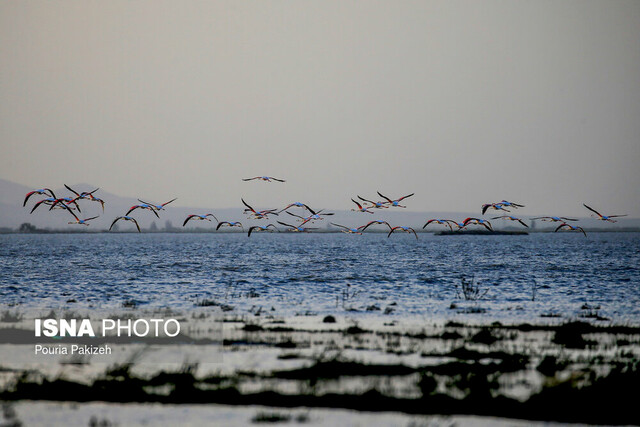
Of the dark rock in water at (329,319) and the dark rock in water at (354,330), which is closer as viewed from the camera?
the dark rock in water at (354,330)

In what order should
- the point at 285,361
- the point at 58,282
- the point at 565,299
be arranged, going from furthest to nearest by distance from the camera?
1. the point at 58,282
2. the point at 565,299
3. the point at 285,361

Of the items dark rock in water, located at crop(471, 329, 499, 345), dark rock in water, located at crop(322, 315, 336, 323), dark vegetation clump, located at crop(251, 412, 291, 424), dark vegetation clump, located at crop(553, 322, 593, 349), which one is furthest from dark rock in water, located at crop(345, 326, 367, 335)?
dark vegetation clump, located at crop(251, 412, 291, 424)

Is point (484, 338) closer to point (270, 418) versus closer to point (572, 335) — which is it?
point (572, 335)

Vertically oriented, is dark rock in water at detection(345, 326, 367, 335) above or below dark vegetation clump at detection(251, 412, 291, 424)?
below

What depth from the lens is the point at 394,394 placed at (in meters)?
15.4

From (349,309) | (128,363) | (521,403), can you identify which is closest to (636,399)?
(521,403)

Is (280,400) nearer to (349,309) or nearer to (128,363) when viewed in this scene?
(128,363)

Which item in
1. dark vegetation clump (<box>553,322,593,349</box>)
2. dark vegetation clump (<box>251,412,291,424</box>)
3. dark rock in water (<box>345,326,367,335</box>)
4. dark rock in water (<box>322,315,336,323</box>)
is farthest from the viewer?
dark rock in water (<box>322,315,336,323</box>)

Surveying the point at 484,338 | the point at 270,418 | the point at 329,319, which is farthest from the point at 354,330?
the point at 270,418

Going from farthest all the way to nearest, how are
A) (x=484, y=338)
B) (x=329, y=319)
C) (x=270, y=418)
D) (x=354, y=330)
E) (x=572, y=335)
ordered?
(x=329, y=319)
(x=354, y=330)
(x=572, y=335)
(x=484, y=338)
(x=270, y=418)

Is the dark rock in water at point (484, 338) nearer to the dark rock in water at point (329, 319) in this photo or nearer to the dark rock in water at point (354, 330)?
the dark rock in water at point (354, 330)

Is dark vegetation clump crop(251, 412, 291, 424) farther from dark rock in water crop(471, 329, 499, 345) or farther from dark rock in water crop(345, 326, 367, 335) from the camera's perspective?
dark rock in water crop(471, 329, 499, 345)

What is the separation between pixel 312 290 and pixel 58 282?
872 inches

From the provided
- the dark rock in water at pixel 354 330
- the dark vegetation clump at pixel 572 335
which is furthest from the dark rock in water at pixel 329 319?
the dark vegetation clump at pixel 572 335
